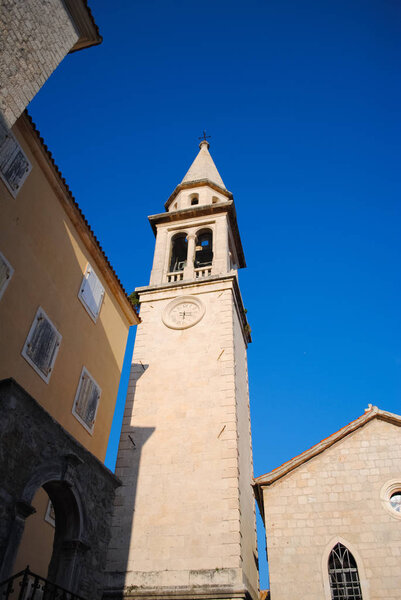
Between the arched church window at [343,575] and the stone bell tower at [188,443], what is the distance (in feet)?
7.30

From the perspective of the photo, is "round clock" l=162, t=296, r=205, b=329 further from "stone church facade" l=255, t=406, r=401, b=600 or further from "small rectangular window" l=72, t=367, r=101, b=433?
"stone church facade" l=255, t=406, r=401, b=600

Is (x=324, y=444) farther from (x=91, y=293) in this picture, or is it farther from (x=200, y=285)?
(x=200, y=285)

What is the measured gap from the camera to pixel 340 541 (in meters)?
12.6

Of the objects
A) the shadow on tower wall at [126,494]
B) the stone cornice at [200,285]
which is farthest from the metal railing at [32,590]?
the stone cornice at [200,285]

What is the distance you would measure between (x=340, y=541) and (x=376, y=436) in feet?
10.4

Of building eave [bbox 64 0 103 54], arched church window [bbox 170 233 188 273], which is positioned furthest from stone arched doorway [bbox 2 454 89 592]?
arched church window [bbox 170 233 188 273]

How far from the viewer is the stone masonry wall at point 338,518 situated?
475 inches

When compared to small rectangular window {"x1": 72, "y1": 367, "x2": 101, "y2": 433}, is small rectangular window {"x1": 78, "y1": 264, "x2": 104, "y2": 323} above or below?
above

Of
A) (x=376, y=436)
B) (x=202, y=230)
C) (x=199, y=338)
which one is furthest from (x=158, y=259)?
(x=376, y=436)

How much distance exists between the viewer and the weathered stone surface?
28.2 feet

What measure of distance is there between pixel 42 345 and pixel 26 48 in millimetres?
6926

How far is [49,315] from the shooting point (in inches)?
513

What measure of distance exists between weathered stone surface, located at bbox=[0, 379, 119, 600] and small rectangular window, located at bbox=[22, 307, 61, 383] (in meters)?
2.31

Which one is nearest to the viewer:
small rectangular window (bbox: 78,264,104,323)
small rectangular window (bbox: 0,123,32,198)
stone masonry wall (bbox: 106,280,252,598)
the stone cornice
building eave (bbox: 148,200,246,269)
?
small rectangular window (bbox: 0,123,32,198)
